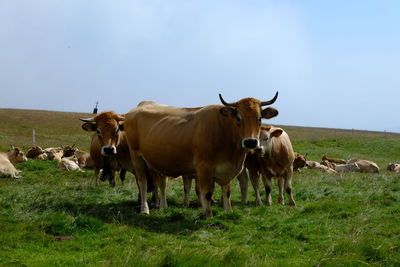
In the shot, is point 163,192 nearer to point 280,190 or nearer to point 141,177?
point 141,177

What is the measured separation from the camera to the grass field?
22.6 ft

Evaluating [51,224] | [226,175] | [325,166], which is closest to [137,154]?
[226,175]

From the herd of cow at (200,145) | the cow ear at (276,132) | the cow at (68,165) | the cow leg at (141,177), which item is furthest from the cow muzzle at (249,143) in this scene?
the cow at (68,165)

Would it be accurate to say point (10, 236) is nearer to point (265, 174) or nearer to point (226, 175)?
point (226, 175)

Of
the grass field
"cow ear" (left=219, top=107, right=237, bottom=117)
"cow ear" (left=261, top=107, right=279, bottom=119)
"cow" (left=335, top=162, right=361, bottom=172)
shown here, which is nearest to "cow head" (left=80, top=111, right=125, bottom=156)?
the grass field

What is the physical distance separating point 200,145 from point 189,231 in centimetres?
192

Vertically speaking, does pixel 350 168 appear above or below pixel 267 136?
below

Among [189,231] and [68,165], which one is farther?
[68,165]

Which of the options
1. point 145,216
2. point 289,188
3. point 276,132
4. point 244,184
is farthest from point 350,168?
point 145,216

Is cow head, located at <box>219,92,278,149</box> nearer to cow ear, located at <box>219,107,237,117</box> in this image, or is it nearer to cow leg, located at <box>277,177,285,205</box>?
cow ear, located at <box>219,107,237,117</box>

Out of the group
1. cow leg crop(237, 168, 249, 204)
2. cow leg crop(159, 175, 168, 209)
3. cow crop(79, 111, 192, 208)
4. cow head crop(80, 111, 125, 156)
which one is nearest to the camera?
cow leg crop(159, 175, 168, 209)

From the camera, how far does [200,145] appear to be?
10273mm

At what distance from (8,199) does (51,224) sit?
3016 millimetres

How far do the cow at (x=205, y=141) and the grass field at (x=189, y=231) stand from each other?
0.87m
